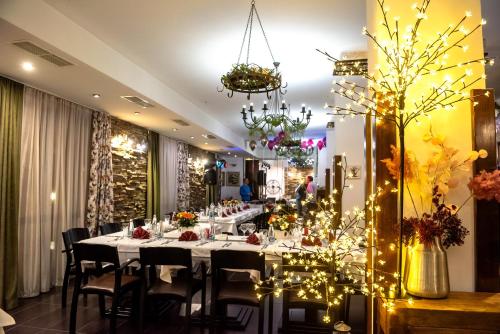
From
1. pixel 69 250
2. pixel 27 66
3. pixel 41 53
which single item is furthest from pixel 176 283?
pixel 27 66

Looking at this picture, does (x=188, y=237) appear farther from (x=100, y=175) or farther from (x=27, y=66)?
(x=100, y=175)

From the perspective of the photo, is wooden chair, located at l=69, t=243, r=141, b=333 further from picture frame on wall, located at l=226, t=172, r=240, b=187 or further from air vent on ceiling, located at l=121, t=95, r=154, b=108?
picture frame on wall, located at l=226, t=172, r=240, b=187

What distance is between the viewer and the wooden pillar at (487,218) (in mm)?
1747

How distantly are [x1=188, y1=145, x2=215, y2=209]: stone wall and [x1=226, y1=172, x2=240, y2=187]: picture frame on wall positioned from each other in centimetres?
276

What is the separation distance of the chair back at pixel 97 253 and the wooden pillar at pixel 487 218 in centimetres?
283

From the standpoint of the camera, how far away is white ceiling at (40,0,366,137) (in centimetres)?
328

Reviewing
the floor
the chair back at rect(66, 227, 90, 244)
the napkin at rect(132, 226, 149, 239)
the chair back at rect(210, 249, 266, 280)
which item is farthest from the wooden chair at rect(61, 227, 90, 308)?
the chair back at rect(210, 249, 266, 280)

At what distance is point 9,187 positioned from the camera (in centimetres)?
411

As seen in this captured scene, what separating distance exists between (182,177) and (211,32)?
635 centimetres

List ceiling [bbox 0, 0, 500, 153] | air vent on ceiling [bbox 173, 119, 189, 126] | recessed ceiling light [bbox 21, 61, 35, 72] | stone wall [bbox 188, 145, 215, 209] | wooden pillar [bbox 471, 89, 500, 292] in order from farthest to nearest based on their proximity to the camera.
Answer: stone wall [bbox 188, 145, 215, 209]
air vent on ceiling [bbox 173, 119, 189, 126]
recessed ceiling light [bbox 21, 61, 35, 72]
ceiling [bbox 0, 0, 500, 153]
wooden pillar [bbox 471, 89, 500, 292]

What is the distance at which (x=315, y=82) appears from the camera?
18.8 feet

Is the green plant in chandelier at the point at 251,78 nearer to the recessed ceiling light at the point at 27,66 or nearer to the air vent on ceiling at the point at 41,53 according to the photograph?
the air vent on ceiling at the point at 41,53

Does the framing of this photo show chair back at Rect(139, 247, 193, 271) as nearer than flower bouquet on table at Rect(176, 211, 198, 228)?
Yes

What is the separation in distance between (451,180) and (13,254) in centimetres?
475
